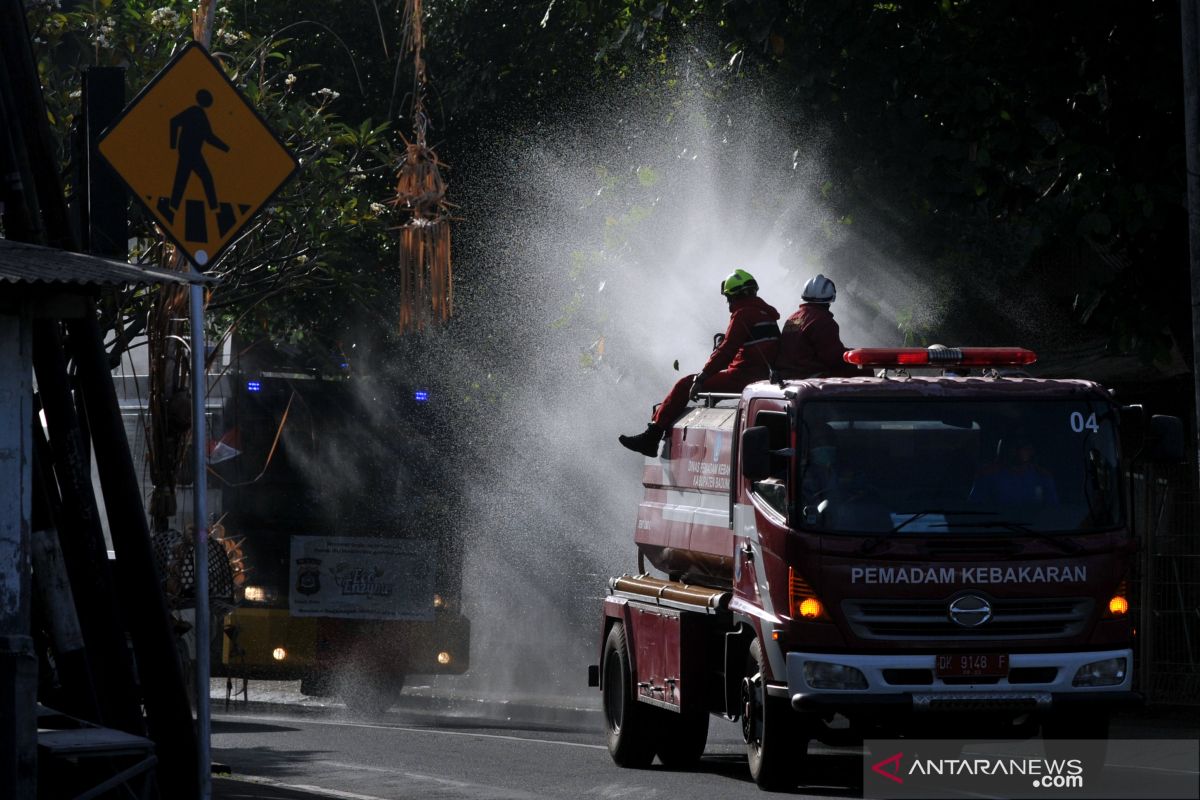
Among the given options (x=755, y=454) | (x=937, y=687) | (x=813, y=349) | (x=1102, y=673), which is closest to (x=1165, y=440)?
(x=1102, y=673)

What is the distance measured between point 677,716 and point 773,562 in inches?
109

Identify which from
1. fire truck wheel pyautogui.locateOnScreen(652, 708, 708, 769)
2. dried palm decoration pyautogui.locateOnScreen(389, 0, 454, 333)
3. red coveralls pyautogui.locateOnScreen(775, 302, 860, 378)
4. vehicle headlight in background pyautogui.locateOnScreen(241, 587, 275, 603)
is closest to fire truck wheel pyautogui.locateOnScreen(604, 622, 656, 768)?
fire truck wheel pyautogui.locateOnScreen(652, 708, 708, 769)

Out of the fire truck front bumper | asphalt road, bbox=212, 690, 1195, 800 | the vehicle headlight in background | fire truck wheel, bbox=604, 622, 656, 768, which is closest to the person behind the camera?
the fire truck front bumper

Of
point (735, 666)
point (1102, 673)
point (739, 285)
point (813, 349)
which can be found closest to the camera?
point (1102, 673)

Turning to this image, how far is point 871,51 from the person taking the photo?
668 inches

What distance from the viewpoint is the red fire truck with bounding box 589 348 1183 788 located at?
10.0 m

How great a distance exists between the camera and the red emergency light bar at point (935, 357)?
1104 cm

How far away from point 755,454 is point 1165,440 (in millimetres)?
2263

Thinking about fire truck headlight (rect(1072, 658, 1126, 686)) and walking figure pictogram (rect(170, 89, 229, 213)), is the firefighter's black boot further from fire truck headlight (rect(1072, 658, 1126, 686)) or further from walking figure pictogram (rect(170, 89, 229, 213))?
walking figure pictogram (rect(170, 89, 229, 213))

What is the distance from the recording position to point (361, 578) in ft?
70.4

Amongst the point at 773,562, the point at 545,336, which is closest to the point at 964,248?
the point at 773,562

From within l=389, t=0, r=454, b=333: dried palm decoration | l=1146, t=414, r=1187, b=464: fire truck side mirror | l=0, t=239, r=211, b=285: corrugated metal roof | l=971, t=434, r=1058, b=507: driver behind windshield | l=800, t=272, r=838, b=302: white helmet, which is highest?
l=389, t=0, r=454, b=333: dried palm decoration

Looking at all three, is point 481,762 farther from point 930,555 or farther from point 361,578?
point 361,578

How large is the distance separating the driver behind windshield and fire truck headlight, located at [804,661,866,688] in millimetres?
1177
